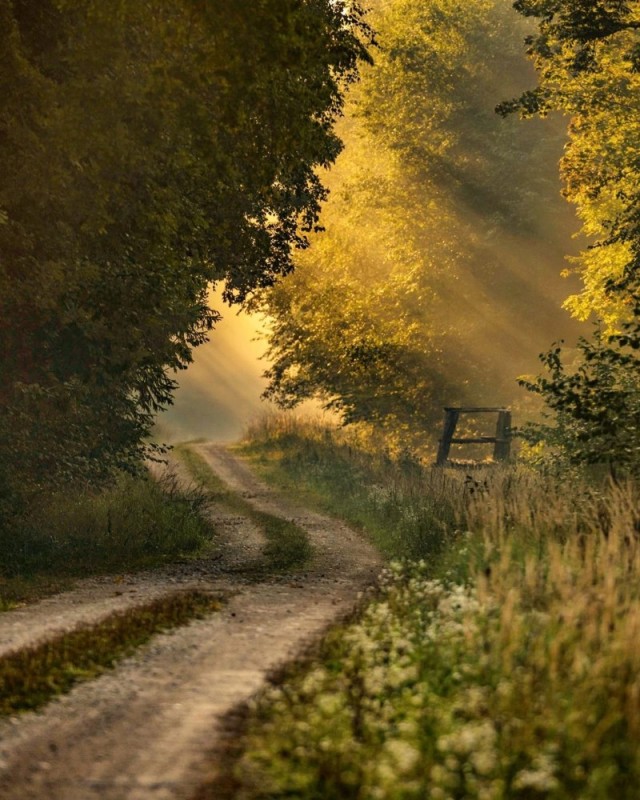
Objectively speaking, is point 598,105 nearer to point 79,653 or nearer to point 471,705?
point 79,653

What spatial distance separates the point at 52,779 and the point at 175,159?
985 centimetres

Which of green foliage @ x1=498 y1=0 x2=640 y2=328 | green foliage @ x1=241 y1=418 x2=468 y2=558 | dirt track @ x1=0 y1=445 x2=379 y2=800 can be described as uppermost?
green foliage @ x1=498 y1=0 x2=640 y2=328

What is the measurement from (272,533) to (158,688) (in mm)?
12313

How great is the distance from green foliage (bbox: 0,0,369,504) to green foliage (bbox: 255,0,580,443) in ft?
61.5

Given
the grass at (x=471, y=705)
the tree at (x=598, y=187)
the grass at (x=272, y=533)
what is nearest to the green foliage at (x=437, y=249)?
the tree at (x=598, y=187)

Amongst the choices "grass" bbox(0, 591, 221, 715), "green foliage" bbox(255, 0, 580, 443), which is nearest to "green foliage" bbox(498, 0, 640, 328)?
"green foliage" bbox(255, 0, 580, 443)

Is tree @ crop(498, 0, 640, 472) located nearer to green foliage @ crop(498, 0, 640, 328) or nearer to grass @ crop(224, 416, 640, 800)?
green foliage @ crop(498, 0, 640, 328)

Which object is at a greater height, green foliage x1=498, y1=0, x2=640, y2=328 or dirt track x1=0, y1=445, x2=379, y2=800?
green foliage x1=498, y1=0, x2=640, y2=328

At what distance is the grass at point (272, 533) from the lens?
16.9 m

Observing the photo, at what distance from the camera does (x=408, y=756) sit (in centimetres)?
586

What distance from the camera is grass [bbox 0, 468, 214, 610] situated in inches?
612

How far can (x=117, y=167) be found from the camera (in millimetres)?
14297

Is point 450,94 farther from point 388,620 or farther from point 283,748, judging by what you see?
point 283,748

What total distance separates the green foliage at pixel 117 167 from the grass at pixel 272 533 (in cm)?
352
